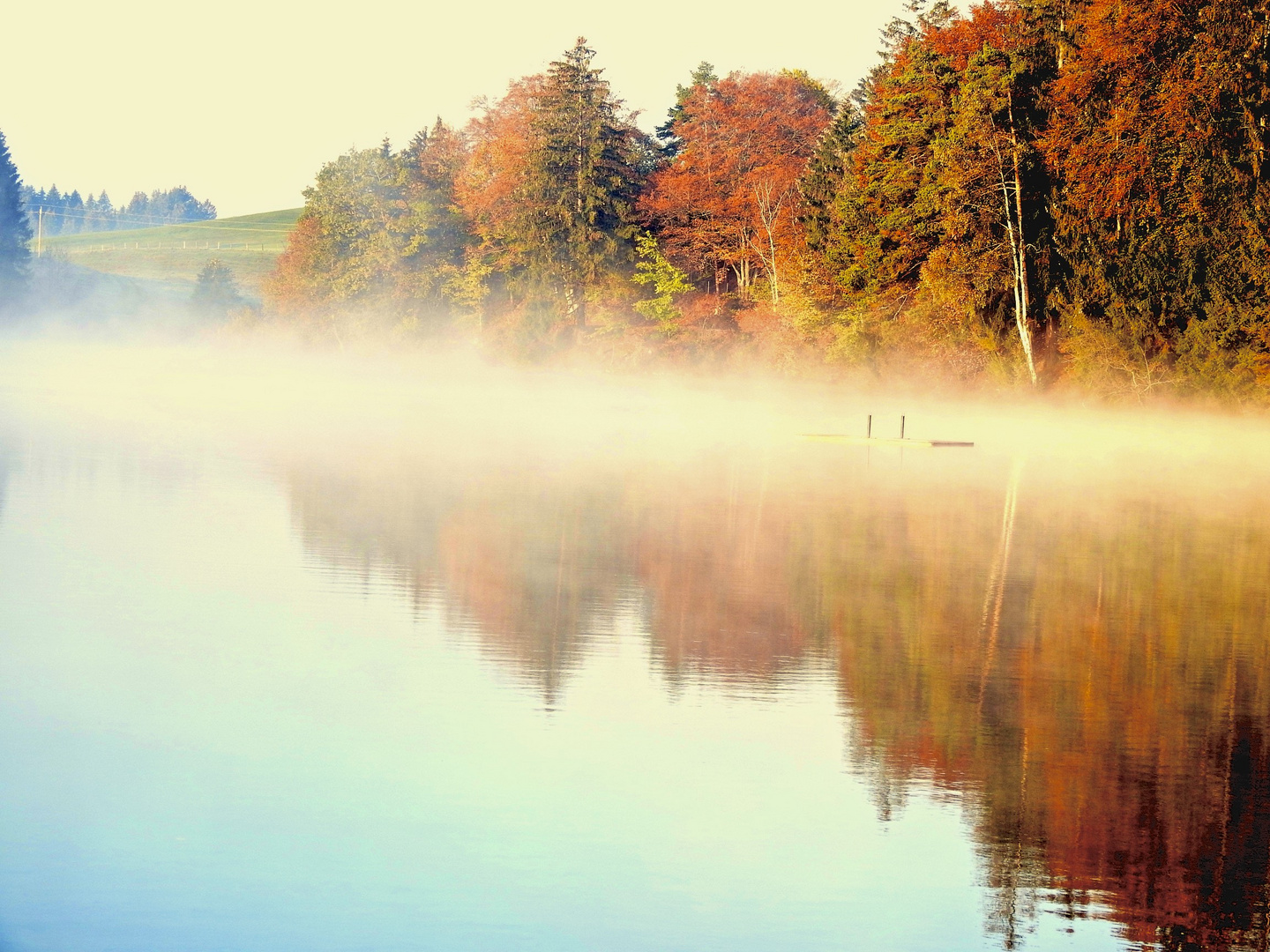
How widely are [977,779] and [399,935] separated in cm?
424

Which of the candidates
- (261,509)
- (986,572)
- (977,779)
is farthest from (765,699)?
(261,509)

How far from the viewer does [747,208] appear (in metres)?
72.4

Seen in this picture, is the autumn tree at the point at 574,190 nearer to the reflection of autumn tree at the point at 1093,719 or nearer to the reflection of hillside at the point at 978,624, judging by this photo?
the reflection of hillside at the point at 978,624

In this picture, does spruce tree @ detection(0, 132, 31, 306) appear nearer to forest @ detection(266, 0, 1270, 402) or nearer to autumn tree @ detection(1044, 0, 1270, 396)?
forest @ detection(266, 0, 1270, 402)

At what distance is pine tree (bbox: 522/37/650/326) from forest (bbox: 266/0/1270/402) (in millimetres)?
124

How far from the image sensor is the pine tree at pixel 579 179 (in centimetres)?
7650

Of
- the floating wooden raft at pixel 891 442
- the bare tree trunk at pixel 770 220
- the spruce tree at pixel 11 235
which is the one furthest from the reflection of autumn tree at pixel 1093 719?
the spruce tree at pixel 11 235

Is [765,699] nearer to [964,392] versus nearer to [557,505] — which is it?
[557,505]

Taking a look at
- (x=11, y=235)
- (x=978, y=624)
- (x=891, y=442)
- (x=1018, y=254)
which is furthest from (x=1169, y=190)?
(x=11, y=235)

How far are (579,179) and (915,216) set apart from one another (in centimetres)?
2657

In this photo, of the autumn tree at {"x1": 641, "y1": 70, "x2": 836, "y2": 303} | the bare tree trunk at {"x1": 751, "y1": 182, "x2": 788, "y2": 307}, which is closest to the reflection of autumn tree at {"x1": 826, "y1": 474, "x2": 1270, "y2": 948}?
the bare tree trunk at {"x1": 751, "y1": 182, "x2": 788, "y2": 307}

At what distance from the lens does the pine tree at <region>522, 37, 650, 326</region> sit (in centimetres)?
7650

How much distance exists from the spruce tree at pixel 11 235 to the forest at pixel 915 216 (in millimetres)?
41816

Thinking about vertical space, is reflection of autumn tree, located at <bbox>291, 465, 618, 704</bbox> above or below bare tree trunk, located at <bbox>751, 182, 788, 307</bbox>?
below
